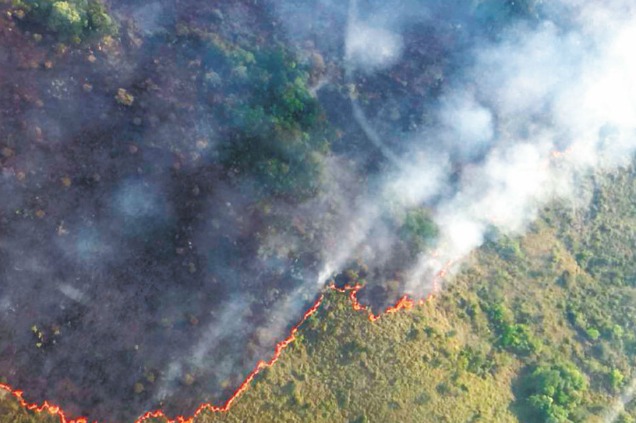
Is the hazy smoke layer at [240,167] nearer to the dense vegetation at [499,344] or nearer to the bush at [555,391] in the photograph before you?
the dense vegetation at [499,344]

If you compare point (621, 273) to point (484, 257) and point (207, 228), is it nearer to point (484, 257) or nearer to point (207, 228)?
point (484, 257)

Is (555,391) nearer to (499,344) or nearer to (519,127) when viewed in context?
(499,344)

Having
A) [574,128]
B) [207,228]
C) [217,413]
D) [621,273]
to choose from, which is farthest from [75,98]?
[621,273]

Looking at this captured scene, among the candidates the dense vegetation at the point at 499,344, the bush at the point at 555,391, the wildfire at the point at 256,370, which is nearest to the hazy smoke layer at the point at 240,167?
the wildfire at the point at 256,370

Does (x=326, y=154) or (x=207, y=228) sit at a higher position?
(x=326, y=154)

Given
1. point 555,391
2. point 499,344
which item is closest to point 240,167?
point 499,344

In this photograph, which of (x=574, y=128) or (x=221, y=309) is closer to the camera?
(x=221, y=309)
